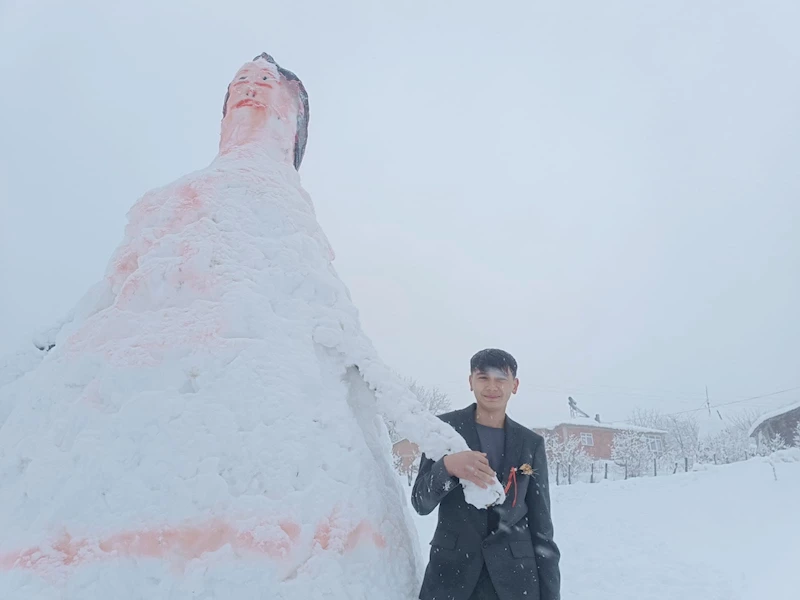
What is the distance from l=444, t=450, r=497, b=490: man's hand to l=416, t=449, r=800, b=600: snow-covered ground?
5.13 meters

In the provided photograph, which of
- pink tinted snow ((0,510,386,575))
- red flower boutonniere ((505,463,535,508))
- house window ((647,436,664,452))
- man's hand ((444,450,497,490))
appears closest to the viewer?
pink tinted snow ((0,510,386,575))

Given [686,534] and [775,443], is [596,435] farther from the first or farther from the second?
[686,534]

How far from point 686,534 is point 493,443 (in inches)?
344

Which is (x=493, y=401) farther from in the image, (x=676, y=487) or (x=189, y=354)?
(x=676, y=487)

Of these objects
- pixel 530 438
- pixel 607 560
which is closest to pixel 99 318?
pixel 530 438

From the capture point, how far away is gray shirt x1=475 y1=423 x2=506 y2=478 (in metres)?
2.37

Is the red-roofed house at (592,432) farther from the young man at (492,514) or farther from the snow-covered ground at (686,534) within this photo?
the young man at (492,514)

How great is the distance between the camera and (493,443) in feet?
8.00

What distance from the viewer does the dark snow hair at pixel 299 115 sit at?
4395 millimetres

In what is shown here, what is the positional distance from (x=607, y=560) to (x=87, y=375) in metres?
7.35

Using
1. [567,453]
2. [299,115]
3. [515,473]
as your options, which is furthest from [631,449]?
[515,473]

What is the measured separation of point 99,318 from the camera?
103 inches

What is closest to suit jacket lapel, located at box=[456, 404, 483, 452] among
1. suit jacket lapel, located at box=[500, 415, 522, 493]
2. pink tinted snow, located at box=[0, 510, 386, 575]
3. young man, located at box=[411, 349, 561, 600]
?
young man, located at box=[411, 349, 561, 600]

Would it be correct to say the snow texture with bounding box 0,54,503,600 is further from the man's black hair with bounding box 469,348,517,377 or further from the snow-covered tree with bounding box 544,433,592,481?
the snow-covered tree with bounding box 544,433,592,481
